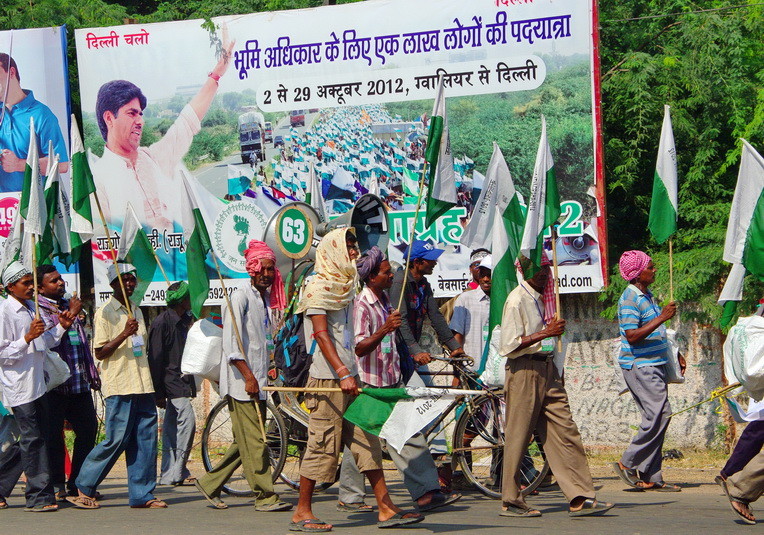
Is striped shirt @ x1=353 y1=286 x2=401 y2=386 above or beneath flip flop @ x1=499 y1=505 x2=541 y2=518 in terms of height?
above

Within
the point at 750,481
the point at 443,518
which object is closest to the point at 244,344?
the point at 443,518

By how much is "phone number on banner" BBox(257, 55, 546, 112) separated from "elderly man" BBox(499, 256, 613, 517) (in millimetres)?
4581

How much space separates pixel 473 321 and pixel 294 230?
175 cm

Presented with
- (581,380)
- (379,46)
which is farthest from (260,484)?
(379,46)

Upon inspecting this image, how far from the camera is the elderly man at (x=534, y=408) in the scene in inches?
283

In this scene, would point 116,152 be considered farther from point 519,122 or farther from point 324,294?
point 324,294

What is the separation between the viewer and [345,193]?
12234mm

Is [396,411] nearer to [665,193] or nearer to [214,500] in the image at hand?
[214,500]

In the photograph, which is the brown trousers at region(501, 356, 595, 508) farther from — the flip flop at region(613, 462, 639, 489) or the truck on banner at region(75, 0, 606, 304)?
the truck on banner at region(75, 0, 606, 304)

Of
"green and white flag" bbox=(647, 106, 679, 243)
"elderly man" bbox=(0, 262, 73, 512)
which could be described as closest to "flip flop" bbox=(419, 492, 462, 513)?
"green and white flag" bbox=(647, 106, 679, 243)

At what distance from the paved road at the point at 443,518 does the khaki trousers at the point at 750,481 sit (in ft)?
0.65

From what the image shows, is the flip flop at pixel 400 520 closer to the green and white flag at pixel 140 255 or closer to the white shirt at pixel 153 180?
the green and white flag at pixel 140 255

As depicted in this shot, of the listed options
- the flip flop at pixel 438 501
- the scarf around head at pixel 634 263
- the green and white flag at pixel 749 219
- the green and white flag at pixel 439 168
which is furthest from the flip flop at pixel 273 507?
the green and white flag at pixel 749 219

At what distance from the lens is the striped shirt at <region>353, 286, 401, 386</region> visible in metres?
7.34
